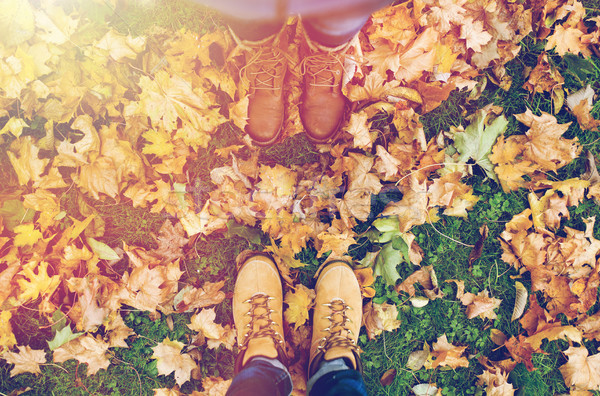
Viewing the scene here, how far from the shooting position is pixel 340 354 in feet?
6.21

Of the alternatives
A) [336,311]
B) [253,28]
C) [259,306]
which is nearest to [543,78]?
[253,28]

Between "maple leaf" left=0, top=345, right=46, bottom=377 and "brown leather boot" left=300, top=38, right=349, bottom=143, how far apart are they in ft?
7.01

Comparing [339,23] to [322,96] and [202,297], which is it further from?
[202,297]

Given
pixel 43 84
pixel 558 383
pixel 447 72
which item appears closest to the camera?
pixel 43 84

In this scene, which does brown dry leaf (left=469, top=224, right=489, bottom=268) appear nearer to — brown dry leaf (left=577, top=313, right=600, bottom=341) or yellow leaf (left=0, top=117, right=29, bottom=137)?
brown dry leaf (left=577, top=313, right=600, bottom=341)

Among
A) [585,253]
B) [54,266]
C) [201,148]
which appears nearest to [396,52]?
[201,148]

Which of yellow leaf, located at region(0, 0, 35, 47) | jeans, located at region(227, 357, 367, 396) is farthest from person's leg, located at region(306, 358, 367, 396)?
yellow leaf, located at region(0, 0, 35, 47)

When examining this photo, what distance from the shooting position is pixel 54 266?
1.92 m

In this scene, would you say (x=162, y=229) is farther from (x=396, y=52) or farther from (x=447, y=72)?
(x=447, y=72)

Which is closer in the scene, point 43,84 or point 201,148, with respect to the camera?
point 43,84

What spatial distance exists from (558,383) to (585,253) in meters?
0.88

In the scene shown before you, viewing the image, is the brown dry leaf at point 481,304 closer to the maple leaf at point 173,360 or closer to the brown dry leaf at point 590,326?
the brown dry leaf at point 590,326

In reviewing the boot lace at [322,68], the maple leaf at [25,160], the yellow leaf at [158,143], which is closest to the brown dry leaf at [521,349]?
the boot lace at [322,68]

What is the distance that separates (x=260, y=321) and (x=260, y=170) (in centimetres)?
91
